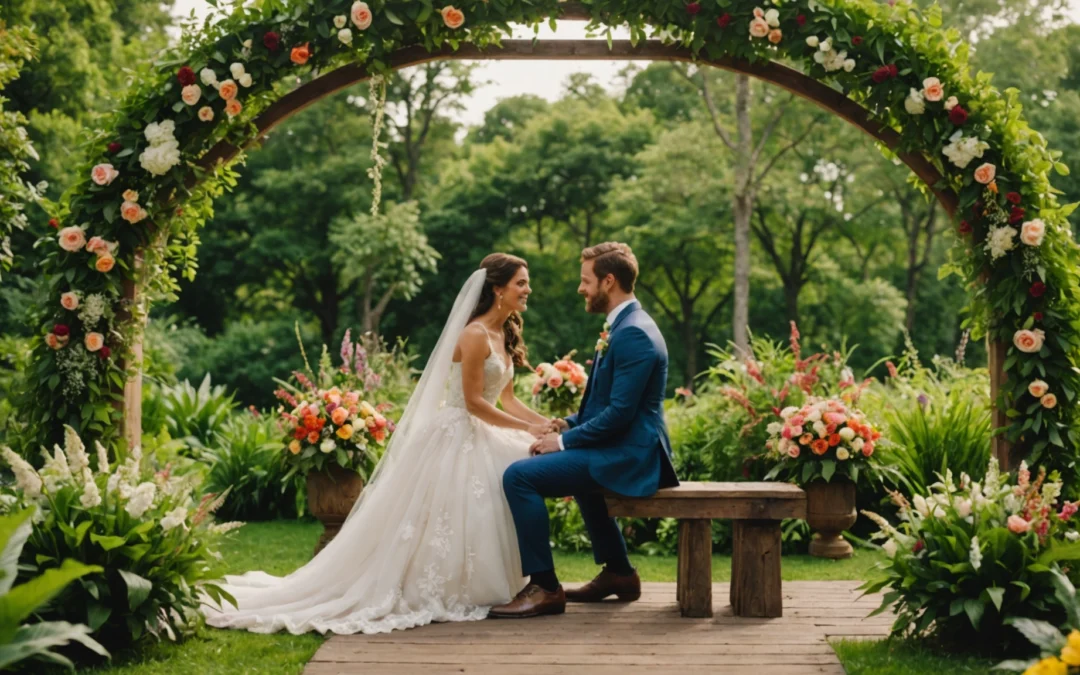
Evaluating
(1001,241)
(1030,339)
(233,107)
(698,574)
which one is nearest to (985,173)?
(1001,241)

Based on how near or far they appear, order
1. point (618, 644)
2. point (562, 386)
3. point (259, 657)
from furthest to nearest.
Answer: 1. point (562, 386)
2. point (618, 644)
3. point (259, 657)

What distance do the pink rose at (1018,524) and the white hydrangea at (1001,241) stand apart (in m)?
1.53

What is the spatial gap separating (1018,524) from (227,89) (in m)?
4.50

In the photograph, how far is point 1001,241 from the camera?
17.7 ft

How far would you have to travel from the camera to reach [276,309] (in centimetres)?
3038

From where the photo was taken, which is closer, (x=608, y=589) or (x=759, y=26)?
(x=759, y=26)

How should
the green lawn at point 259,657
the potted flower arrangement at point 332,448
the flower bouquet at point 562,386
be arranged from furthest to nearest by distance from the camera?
1. the flower bouquet at point 562,386
2. the potted flower arrangement at point 332,448
3. the green lawn at point 259,657

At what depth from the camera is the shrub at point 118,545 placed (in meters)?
4.52

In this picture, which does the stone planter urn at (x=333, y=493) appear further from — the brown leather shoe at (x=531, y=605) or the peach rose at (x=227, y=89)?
the peach rose at (x=227, y=89)

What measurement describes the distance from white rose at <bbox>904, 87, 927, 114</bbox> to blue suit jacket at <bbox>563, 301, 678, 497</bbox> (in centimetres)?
178

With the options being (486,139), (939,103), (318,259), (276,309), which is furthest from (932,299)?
(939,103)

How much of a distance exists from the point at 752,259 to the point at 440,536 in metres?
24.0

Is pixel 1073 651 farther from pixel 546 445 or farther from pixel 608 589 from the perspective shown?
pixel 608 589

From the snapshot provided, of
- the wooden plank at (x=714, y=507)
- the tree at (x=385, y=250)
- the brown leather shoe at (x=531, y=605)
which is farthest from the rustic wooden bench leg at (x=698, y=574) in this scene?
the tree at (x=385, y=250)
